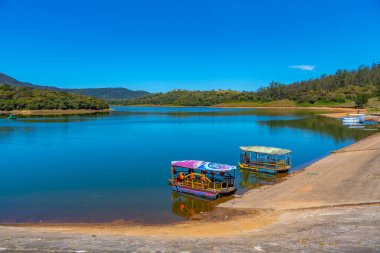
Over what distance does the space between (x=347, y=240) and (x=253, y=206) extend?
956 cm

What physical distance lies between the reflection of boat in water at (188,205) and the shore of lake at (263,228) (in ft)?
4.03

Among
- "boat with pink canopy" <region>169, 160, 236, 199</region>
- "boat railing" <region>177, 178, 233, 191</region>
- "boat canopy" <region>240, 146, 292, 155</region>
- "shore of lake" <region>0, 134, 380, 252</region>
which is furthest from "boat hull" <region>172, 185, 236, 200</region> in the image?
"boat canopy" <region>240, 146, 292, 155</region>

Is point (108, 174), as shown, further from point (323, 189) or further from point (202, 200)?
point (323, 189)

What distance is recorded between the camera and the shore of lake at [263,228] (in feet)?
51.8

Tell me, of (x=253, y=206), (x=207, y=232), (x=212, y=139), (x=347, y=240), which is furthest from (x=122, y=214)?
(x=212, y=139)

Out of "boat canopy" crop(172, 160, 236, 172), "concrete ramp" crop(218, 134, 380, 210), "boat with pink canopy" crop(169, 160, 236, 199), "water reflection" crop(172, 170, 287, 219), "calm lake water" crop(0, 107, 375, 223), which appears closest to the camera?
"concrete ramp" crop(218, 134, 380, 210)

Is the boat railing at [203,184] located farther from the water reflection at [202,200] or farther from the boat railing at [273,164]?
the boat railing at [273,164]

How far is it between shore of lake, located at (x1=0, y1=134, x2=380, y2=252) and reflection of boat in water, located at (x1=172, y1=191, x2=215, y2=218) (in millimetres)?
1228

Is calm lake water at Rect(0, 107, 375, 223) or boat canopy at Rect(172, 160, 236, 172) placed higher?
boat canopy at Rect(172, 160, 236, 172)

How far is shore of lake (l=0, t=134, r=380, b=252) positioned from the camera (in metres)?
15.8

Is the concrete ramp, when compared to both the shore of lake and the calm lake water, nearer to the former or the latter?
the shore of lake

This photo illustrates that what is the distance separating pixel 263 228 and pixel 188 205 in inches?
343

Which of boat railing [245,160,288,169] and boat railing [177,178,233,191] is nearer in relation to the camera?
boat railing [177,178,233,191]

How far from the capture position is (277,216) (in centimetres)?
2244
